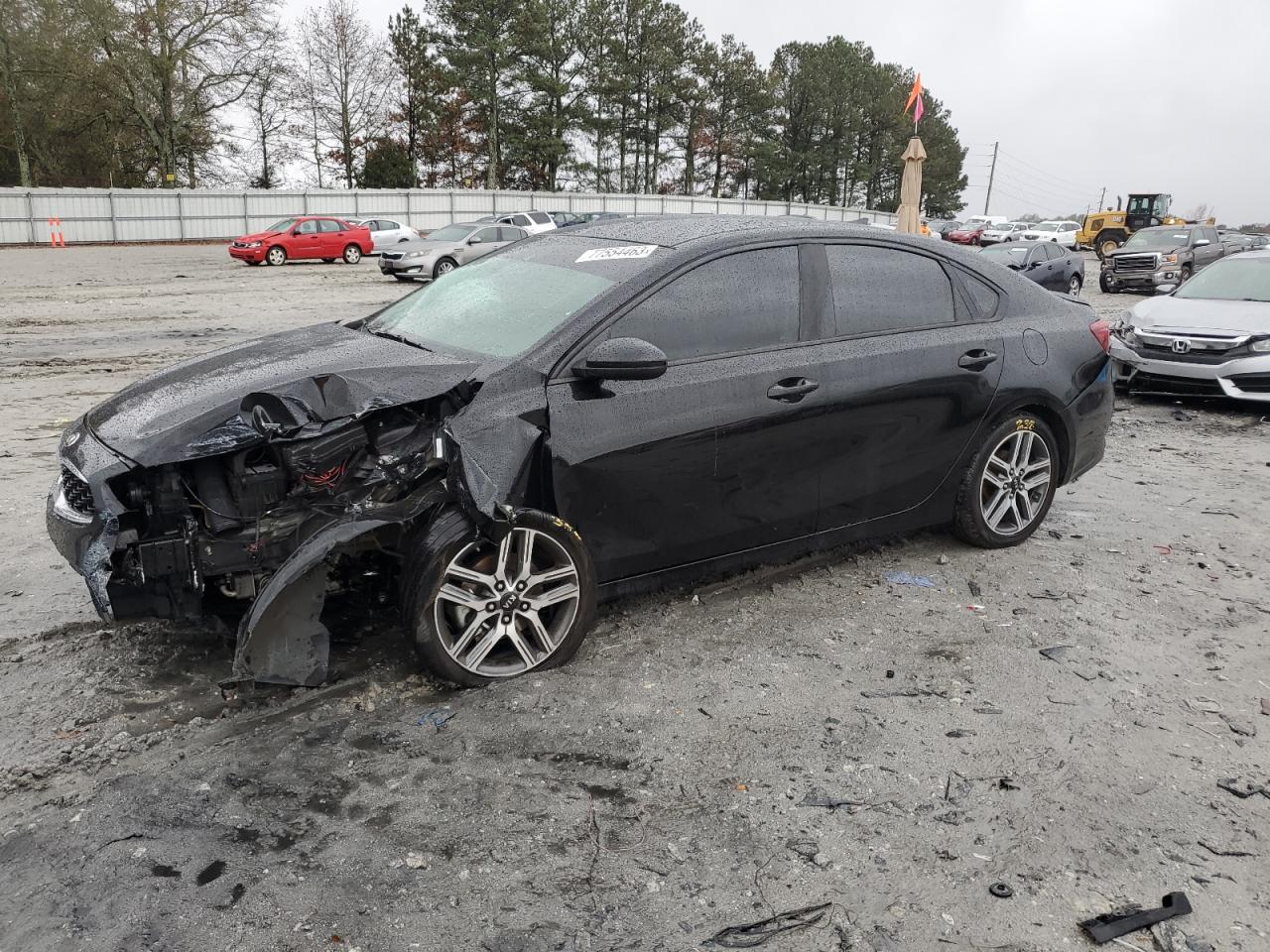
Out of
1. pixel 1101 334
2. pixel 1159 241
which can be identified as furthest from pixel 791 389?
pixel 1159 241

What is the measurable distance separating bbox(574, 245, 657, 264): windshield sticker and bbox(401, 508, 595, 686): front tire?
127 centimetres

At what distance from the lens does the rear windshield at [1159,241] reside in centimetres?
2328

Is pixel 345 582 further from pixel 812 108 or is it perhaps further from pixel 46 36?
pixel 812 108

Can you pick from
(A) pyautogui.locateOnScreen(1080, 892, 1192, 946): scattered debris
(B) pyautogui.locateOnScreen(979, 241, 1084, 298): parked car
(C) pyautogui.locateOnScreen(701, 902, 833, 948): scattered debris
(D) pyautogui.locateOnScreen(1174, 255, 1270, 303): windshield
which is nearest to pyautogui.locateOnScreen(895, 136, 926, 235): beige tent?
(D) pyautogui.locateOnScreen(1174, 255, 1270, 303): windshield

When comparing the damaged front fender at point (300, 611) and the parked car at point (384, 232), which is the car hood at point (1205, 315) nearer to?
the damaged front fender at point (300, 611)

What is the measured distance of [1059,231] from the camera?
51344mm

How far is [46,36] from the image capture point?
42.0 m

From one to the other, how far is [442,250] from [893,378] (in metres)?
21.4

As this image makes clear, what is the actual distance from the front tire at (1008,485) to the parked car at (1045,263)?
1643 centimetres

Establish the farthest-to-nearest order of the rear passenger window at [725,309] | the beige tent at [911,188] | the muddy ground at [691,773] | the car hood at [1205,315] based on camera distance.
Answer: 1. the beige tent at [911,188]
2. the car hood at [1205,315]
3. the rear passenger window at [725,309]
4. the muddy ground at [691,773]

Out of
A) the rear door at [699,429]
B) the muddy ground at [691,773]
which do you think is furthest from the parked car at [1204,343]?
the rear door at [699,429]

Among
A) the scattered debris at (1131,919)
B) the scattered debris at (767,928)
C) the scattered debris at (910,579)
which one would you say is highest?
the scattered debris at (910,579)

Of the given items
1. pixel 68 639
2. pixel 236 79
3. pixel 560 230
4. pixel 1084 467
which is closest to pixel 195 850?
pixel 68 639

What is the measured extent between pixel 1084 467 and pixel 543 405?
3431mm
